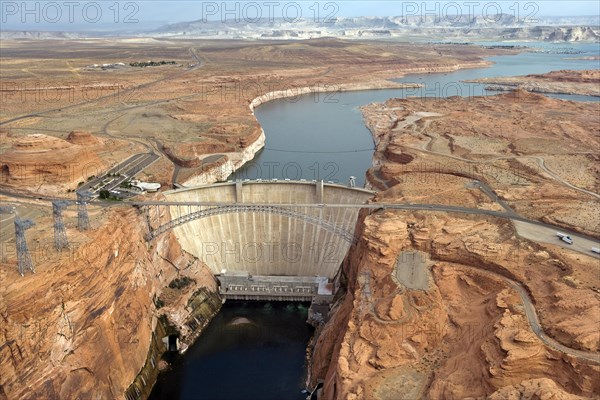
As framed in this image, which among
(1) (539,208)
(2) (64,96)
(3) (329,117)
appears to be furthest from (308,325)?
(2) (64,96)

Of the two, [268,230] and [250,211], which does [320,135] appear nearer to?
[268,230]

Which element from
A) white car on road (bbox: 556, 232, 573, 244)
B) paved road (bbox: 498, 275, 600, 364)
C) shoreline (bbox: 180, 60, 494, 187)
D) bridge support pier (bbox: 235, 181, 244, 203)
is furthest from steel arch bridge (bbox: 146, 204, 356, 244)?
white car on road (bbox: 556, 232, 573, 244)

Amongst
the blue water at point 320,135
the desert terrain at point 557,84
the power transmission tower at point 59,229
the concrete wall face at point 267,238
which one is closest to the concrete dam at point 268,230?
the concrete wall face at point 267,238

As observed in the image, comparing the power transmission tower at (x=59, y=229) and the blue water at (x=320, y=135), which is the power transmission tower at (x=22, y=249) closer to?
the power transmission tower at (x=59, y=229)

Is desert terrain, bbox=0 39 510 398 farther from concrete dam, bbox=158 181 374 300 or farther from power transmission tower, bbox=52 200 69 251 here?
concrete dam, bbox=158 181 374 300

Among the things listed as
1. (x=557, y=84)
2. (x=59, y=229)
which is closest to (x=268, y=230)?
(x=59, y=229)

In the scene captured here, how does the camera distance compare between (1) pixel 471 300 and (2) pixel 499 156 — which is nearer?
(1) pixel 471 300
